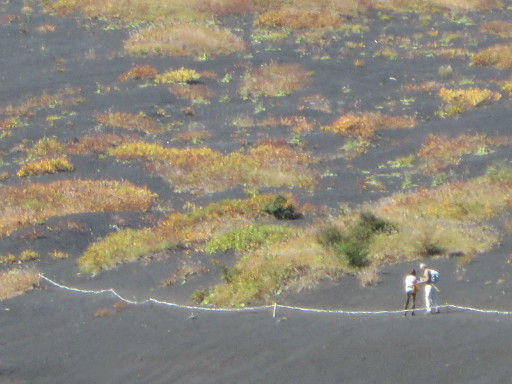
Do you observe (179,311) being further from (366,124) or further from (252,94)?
(252,94)

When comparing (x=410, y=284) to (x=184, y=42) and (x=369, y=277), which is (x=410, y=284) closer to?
(x=369, y=277)

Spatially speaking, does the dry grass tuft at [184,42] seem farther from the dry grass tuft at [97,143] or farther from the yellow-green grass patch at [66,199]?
the yellow-green grass patch at [66,199]

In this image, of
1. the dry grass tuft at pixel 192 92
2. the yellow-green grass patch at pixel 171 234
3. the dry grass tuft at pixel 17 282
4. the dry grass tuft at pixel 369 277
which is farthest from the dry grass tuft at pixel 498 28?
the dry grass tuft at pixel 17 282

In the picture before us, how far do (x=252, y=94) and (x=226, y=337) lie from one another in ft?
72.3

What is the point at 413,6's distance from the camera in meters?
47.5

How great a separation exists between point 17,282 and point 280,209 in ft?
22.8

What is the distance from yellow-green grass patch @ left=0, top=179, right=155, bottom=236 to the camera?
907 inches

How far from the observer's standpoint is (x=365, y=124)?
102 feet

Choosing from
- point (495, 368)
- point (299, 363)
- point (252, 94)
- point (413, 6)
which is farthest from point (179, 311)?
point (413, 6)

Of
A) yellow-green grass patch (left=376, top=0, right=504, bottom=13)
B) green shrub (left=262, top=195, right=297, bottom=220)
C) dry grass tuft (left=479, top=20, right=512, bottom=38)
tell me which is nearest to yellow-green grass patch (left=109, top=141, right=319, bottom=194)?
green shrub (left=262, top=195, right=297, bottom=220)

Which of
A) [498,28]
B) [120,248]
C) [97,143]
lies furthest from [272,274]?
[498,28]

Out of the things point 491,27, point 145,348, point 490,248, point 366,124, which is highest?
point 491,27

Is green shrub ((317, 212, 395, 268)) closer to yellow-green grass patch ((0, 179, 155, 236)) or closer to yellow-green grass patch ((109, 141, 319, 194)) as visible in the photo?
yellow-green grass patch ((109, 141, 319, 194))

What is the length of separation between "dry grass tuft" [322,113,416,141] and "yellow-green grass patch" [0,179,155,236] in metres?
8.32
